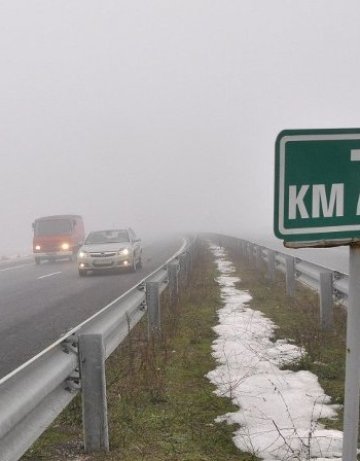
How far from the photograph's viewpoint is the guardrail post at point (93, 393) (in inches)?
147

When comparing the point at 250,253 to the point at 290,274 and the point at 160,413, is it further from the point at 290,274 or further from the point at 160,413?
the point at 160,413

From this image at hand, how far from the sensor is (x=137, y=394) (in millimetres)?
5117

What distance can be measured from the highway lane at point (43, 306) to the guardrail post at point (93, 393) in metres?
2.69

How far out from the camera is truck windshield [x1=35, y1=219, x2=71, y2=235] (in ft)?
100

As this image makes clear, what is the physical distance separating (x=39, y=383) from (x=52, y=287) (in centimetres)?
1387

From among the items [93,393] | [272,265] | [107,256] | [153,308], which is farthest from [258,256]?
[93,393]

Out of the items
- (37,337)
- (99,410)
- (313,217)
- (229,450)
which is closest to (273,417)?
(229,450)

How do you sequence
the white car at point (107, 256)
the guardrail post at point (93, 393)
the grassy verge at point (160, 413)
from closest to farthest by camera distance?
the guardrail post at point (93, 393) → the grassy verge at point (160, 413) → the white car at point (107, 256)

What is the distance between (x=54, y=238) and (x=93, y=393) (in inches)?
1084

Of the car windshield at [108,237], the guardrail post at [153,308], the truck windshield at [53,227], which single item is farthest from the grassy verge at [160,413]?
the truck windshield at [53,227]

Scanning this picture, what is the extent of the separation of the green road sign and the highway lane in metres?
4.92

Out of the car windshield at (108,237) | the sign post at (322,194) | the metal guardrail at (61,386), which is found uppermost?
the sign post at (322,194)

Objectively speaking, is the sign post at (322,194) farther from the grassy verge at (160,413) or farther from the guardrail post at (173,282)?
the guardrail post at (173,282)

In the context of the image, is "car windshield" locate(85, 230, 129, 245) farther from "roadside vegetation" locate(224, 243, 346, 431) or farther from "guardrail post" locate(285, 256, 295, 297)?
"guardrail post" locate(285, 256, 295, 297)
